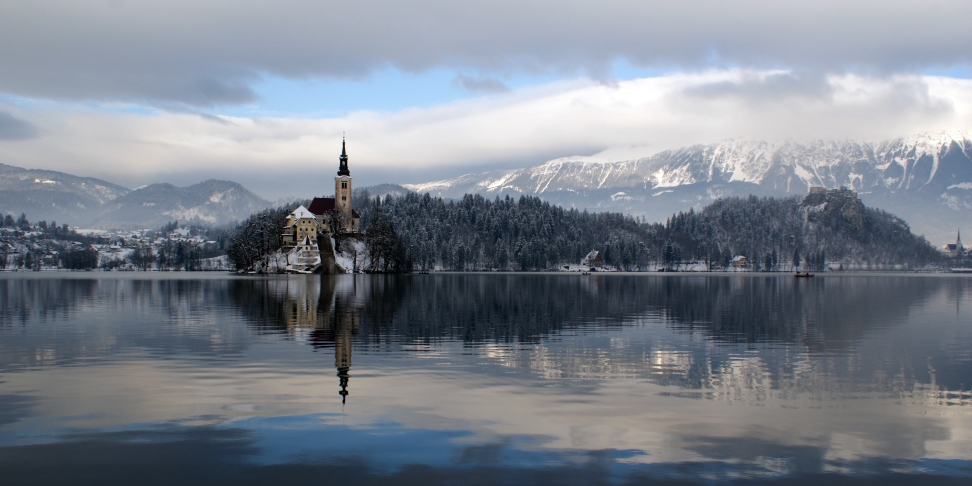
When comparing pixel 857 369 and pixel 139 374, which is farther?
pixel 857 369

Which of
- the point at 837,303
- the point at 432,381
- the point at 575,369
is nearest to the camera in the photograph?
the point at 432,381

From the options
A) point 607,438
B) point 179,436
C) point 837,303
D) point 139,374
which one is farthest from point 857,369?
point 837,303

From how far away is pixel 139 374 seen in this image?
93.2 ft

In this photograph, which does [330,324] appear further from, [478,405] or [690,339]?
[478,405]

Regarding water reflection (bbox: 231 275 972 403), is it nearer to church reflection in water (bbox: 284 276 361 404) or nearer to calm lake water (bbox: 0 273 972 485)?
church reflection in water (bbox: 284 276 361 404)

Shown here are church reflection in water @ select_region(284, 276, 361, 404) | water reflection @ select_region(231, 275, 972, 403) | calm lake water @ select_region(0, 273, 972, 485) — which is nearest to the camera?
calm lake water @ select_region(0, 273, 972, 485)

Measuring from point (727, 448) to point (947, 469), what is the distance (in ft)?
16.6

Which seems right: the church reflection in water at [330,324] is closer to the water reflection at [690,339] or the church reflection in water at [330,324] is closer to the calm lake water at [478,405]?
the water reflection at [690,339]

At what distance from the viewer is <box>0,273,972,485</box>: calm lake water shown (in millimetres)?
16469

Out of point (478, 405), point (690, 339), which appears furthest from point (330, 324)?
point (478, 405)

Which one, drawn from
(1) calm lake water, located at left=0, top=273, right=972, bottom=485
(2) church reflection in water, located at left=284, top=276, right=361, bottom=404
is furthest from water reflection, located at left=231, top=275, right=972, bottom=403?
(1) calm lake water, located at left=0, top=273, right=972, bottom=485

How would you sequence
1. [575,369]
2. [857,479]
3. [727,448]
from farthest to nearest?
[575,369] < [727,448] < [857,479]

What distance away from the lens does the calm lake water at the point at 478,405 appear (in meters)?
16.5

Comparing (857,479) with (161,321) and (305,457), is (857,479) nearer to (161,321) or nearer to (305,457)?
(305,457)
